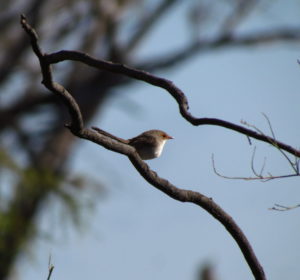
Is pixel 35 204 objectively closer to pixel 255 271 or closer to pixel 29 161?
pixel 29 161

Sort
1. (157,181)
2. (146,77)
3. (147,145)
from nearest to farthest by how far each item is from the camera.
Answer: (146,77) → (157,181) → (147,145)

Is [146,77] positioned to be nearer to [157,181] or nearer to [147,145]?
[157,181]

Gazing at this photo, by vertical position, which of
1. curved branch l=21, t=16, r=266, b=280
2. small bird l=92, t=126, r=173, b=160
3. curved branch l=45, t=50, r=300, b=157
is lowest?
curved branch l=21, t=16, r=266, b=280

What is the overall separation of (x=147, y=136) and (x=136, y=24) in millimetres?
10823

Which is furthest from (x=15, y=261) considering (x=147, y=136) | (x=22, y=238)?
(x=147, y=136)

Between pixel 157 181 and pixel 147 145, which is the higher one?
pixel 147 145

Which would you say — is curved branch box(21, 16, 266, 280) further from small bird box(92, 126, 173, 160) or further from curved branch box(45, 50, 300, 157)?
small bird box(92, 126, 173, 160)

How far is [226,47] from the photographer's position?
15906 millimetres

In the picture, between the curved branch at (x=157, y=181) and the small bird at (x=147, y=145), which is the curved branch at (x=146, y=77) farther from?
the small bird at (x=147, y=145)

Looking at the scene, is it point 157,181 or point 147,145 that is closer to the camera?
point 157,181

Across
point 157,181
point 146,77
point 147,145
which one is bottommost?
point 157,181

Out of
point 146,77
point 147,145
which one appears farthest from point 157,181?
point 147,145

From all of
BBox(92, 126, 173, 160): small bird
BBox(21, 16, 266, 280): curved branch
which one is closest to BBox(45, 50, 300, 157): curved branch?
BBox(21, 16, 266, 280): curved branch

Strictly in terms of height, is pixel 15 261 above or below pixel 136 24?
below
